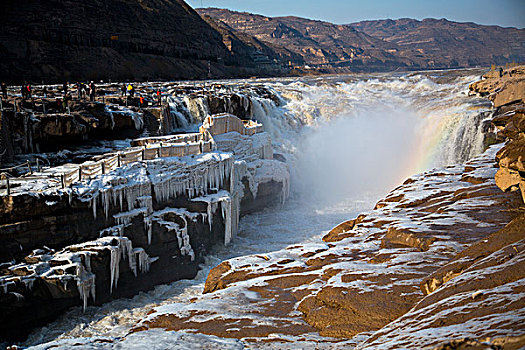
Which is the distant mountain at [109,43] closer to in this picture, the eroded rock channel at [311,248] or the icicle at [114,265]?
the eroded rock channel at [311,248]

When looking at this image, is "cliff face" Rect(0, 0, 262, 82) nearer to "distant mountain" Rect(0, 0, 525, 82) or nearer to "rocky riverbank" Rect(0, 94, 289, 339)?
"distant mountain" Rect(0, 0, 525, 82)

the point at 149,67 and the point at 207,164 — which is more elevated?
the point at 149,67

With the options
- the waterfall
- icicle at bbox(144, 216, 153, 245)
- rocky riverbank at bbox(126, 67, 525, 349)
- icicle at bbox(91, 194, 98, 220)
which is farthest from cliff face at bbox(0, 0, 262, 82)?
rocky riverbank at bbox(126, 67, 525, 349)

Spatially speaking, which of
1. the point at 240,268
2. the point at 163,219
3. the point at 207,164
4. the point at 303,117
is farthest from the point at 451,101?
the point at 240,268

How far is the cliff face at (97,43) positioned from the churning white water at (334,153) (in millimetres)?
24867

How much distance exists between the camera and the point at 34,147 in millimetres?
18500

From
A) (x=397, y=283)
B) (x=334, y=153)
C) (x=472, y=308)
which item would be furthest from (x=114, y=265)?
(x=334, y=153)

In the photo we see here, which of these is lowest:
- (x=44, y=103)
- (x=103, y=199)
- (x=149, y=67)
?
(x=103, y=199)

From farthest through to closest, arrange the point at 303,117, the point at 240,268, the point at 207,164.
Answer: the point at 303,117 < the point at 207,164 < the point at 240,268

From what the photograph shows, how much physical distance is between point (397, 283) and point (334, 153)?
23809 millimetres

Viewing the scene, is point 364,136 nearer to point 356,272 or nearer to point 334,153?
point 334,153

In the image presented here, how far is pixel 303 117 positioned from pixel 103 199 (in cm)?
2308

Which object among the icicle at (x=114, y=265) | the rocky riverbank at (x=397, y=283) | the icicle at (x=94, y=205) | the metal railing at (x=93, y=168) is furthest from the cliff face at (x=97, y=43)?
the rocky riverbank at (x=397, y=283)

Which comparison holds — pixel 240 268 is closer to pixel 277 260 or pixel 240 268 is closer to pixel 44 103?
pixel 277 260
